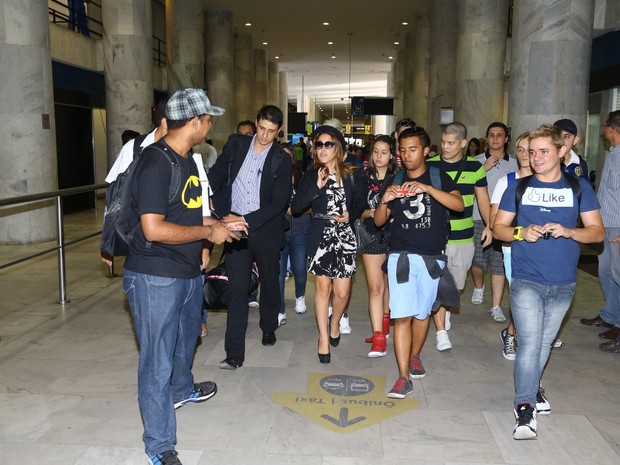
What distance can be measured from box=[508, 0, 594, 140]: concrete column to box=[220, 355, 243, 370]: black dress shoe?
6080 millimetres

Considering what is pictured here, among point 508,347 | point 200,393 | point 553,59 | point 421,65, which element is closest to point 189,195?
point 200,393

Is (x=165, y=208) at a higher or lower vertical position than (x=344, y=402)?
higher

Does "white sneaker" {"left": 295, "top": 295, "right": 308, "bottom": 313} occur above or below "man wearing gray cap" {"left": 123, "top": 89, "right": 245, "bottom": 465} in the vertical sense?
below

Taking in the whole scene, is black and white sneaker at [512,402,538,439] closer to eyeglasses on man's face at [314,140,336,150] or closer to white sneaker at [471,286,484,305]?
eyeglasses on man's face at [314,140,336,150]

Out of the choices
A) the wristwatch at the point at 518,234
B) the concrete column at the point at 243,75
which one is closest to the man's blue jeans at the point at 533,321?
the wristwatch at the point at 518,234

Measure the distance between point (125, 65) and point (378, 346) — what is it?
11470 millimetres

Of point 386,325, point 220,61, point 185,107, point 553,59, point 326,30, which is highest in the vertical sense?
point 326,30

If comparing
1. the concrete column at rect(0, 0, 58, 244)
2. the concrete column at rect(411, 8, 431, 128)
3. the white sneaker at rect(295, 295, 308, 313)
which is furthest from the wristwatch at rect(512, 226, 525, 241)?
the concrete column at rect(411, 8, 431, 128)

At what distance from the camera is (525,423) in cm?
383

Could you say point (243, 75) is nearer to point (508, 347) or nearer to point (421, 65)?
point (421, 65)

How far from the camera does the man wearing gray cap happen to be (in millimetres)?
3219

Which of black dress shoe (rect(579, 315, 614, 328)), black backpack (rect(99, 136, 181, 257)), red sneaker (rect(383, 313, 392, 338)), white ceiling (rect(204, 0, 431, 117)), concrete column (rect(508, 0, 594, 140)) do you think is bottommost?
black dress shoe (rect(579, 315, 614, 328))

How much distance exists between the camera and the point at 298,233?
6617 millimetres

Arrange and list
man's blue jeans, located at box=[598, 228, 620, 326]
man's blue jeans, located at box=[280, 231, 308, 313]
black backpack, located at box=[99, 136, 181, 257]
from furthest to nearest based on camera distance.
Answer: man's blue jeans, located at box=[280, 231, 308, 313], man's blue jeans, located at box=[598, 228, 620, 326], black backpack, located at box=[99, 136, 181, 257]
